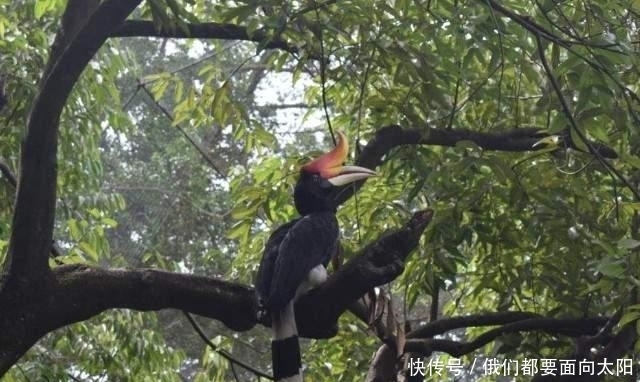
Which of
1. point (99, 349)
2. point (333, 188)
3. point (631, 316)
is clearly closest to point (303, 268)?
point (333, 188)

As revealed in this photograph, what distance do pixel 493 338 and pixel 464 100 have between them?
742 millimetres

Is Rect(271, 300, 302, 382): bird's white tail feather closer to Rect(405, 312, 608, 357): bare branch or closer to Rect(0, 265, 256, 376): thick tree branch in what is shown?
Rect(0, 265, 256, 376): thick tree branch

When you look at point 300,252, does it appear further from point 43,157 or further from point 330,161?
point 43,157

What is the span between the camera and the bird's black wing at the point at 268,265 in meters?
2.47

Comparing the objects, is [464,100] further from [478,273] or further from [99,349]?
[99,349]

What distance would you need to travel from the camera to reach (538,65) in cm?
295

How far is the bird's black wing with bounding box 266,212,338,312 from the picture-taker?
246 cm

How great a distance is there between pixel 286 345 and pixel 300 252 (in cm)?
31

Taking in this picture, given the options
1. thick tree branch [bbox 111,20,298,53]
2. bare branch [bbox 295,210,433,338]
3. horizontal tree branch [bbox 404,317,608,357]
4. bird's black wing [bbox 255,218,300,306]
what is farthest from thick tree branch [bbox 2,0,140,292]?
horizontal tree branch [bbox 404,317,608,357]

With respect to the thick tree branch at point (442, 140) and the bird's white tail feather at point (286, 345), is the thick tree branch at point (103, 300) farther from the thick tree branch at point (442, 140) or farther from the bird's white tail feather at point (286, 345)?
the thick tree branch at point (442, 140)

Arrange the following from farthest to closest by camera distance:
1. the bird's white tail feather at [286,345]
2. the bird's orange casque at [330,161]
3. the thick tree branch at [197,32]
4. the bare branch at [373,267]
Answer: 1. the bird's orange casque at [330,161]
2. the thick tree branch at [197,32]
3. the bird's white tail feather at [286,345]
4. the bare branch at [373,267]

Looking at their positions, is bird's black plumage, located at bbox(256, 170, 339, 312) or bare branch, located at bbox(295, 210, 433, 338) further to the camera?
bird's black plumage, located at bbox(256, 170, 339, 312)

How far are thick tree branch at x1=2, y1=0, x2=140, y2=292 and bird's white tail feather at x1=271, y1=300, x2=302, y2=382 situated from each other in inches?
22.4

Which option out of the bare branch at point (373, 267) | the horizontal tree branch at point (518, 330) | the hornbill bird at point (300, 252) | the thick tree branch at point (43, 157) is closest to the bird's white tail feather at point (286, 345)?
the hornbill bird at point (300, 252)
